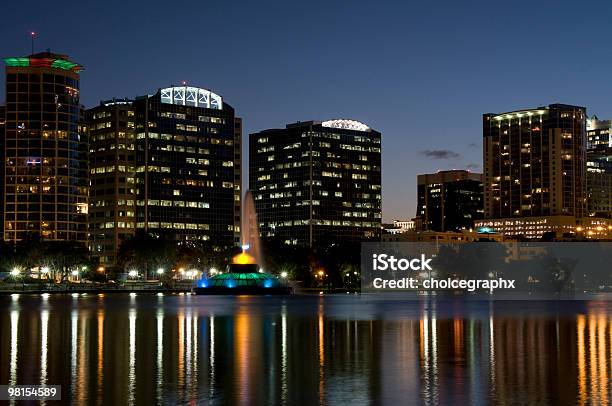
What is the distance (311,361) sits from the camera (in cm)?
4756

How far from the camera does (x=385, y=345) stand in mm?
56406

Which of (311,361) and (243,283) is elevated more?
(243,283)

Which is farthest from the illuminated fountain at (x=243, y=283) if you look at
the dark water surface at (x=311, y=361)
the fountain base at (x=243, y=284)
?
the dark water surface at (x=311, y=361)

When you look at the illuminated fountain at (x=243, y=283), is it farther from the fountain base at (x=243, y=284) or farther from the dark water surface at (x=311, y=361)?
the dark water surface at (x=311, y=361)

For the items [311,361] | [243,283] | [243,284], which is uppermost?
[243,283]

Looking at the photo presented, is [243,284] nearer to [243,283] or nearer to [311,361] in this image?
[243,283]

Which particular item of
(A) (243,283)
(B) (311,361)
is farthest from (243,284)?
(B) (311,361)

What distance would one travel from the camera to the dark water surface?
3641 cm

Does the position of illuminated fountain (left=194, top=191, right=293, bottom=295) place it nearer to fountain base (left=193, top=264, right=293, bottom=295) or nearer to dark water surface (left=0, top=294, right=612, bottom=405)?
fountain base (left=193, top=264, right=293, bottom=295)

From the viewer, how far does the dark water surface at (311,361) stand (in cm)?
3641

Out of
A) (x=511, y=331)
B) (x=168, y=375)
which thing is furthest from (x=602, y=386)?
(x=511, y=331)

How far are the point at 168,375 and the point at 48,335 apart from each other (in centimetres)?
2415

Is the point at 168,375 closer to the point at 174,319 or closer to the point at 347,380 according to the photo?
the point at 347,380

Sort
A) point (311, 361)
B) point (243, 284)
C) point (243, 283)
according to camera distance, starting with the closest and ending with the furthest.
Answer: point (311, 361), point (243, 284), point (243, 283)
